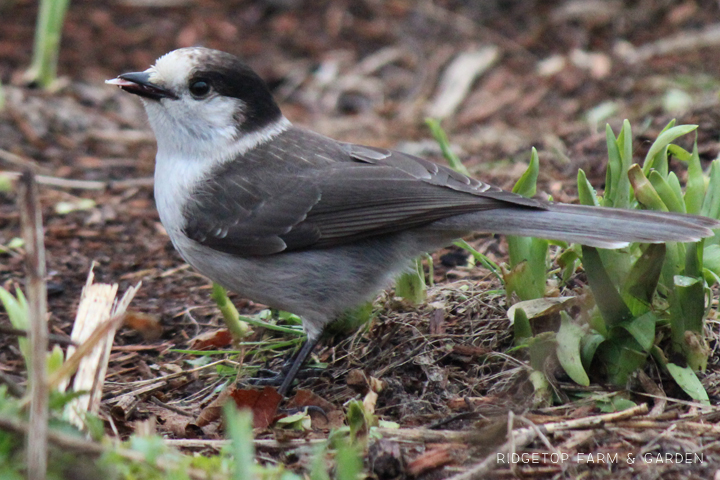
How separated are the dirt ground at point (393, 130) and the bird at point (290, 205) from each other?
38cm

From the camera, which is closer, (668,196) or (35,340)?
(35,340)

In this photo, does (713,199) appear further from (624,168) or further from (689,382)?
(689,382)

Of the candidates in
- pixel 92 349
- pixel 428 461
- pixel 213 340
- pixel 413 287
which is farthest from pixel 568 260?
pixel 92 349

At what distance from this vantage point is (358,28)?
32.3 ft

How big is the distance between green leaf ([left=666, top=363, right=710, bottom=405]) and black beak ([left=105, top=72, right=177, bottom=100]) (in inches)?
114

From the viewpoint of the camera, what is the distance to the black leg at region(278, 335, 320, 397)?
4.12 m

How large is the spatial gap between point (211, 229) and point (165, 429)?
1074mm

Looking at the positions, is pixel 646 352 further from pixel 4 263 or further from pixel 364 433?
pixel 4 263

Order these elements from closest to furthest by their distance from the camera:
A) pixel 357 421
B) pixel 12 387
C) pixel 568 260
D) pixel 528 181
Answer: pixel 12 387 → pixel 357 421 → pixel 568 260 → pixel 528 181

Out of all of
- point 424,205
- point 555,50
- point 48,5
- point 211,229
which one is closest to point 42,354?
point 211,229

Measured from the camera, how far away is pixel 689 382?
3.42 m

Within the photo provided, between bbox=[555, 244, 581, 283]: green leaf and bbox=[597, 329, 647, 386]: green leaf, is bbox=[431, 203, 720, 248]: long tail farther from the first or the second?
bbox=[597, 329, 647, 386]: green leaf

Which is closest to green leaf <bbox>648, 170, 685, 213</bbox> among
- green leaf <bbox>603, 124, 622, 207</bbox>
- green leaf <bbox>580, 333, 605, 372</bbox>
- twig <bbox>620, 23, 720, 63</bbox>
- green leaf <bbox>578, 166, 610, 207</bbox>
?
green leaf <bbox>603, 124, 622, 207</bbox>

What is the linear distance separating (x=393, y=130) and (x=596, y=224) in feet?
15.5
